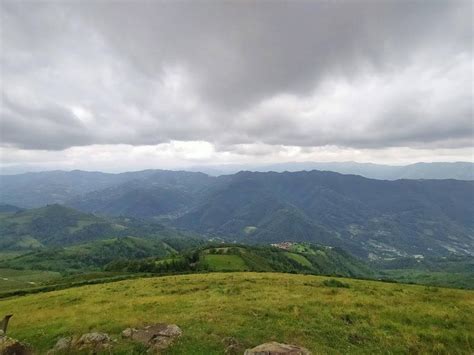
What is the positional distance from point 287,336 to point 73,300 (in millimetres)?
29299

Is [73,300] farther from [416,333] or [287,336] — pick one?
[416,333]

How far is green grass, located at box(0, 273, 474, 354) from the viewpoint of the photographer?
18.7 meters

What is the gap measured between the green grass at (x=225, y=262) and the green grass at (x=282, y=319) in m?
80.0

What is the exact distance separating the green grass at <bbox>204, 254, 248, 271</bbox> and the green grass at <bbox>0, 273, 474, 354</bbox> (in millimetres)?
80005

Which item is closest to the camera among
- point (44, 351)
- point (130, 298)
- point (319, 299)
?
point (44, 351)

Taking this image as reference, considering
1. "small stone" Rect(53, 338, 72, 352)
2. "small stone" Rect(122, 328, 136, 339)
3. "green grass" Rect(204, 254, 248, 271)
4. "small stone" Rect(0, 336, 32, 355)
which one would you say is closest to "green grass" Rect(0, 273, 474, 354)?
"small stone" Rect(122, 328, 136, 339)

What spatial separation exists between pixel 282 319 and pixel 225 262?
3993 inches

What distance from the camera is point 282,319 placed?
22.5 meters

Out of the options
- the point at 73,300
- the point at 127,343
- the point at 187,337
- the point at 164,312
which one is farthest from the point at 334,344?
the point at 73,300

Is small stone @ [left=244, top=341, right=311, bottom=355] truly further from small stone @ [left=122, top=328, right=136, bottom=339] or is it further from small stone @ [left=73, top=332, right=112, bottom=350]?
small stone @ [left=73, top=332, right=112, bottom=350]

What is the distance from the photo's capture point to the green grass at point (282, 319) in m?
18.7

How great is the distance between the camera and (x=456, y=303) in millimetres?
27250

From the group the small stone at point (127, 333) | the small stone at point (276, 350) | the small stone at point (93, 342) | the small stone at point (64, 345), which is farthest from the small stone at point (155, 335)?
the small stone at point (276, 350)

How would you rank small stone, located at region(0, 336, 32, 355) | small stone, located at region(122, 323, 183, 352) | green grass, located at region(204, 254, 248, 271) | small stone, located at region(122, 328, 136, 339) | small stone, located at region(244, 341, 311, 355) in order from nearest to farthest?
small stone, located at region(244, 341, 311, 355)
small stone, located at region(0, 336, 32, 355)
small stone, located at region(122, 323, 183, 352)
small stone, located at region(122, 328, 136, 339)
green grass, located at region(204, 254, 248, 271)
